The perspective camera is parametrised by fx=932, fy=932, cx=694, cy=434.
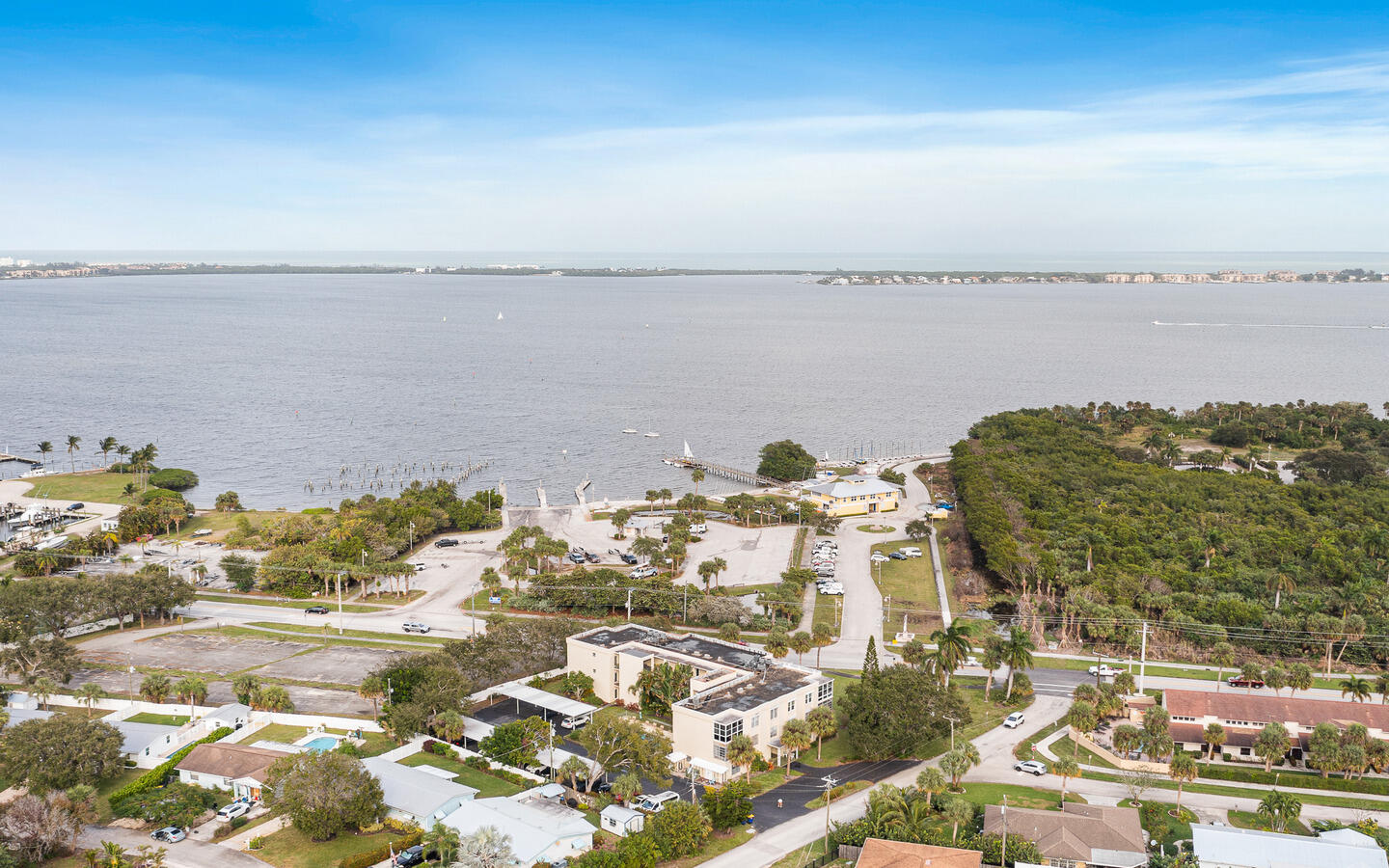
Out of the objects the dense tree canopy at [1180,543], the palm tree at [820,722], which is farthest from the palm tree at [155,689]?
the dense tree canopy at [1180,543]

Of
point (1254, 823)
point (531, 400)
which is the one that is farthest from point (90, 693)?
point (531, 400)

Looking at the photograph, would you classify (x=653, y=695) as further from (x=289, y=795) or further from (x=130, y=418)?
(x=130, y=418)

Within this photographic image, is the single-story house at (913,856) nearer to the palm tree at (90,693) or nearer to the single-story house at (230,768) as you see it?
the single-story house at (230,768)

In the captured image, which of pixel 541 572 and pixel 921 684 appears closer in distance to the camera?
pixel 921 684

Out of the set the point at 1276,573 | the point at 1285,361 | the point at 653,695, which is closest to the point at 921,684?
the point at 653,695

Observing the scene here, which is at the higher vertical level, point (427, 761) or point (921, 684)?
point (921, 684)

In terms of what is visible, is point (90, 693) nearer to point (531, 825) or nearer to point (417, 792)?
point (417, 792)

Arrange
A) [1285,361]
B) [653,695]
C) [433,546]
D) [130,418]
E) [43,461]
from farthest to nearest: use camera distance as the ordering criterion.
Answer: [1285,361] < [130,418] < [43,461] < [433,546] < [653,695]
